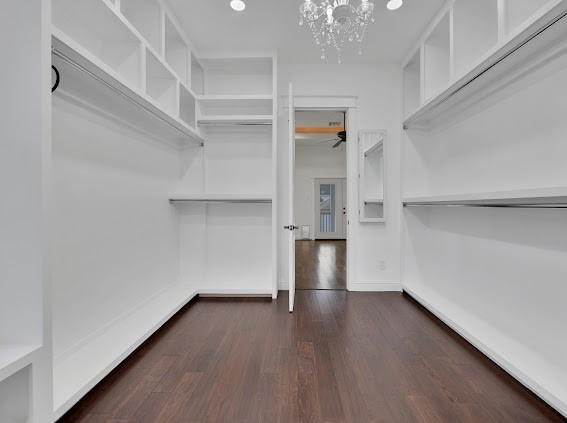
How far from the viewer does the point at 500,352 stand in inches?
Result: 70.1

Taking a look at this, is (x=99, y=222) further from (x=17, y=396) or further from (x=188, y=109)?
(x=188, y=109)

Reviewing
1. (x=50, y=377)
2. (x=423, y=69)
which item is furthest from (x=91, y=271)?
(x=423, y=69)

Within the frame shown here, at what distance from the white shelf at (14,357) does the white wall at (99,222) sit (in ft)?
2.14

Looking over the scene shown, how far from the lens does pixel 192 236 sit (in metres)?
3.28

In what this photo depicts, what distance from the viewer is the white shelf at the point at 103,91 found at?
1.36 meters

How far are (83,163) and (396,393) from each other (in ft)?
7.70

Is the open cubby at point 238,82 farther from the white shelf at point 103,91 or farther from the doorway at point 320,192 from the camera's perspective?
the doorway at point 320,192

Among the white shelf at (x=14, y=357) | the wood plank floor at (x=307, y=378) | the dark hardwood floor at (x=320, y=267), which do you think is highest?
the white shelf at (x=14, y=357)

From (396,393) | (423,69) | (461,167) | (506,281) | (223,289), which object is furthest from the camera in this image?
(223,289)

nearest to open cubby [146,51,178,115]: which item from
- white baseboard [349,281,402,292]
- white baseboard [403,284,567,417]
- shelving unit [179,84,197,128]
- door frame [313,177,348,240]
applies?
shelving unit [179,84,197,128]

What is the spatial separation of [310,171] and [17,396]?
8.14 metres

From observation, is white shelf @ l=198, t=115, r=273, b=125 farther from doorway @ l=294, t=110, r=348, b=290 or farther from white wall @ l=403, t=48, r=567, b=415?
doorway @ l=294, t=110, r=348, b=290

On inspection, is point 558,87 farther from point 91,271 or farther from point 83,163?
point 91,271

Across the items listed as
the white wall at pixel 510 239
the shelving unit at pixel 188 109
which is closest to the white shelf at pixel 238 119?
the shelving unit at pixel 188 109
